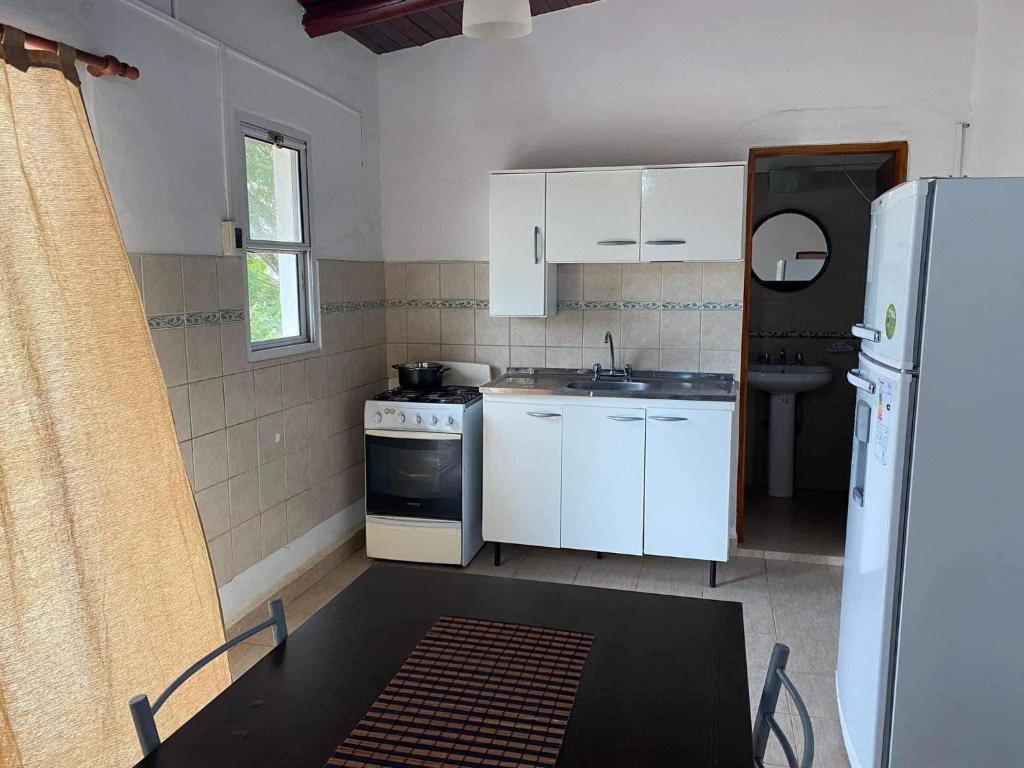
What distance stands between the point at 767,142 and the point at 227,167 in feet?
8.48

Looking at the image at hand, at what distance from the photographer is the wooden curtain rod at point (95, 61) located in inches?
83.4

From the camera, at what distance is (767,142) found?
392 cm

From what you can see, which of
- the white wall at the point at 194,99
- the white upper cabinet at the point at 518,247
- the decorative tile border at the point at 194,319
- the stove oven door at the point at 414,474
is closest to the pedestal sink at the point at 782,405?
the white upper cabinet at the point at 518,247

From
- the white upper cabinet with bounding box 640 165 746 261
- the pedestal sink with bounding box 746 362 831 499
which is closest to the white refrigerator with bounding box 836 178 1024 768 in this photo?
the white upper cabinet with bounding box 640 165 746 261

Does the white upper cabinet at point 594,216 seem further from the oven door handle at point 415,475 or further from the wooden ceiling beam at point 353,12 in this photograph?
the oven door handle at point 415,475

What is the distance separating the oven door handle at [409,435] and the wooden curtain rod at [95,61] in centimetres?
197

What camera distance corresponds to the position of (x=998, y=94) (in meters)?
3.25

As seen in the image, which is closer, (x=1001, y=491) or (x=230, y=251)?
(x=1001, y=491)

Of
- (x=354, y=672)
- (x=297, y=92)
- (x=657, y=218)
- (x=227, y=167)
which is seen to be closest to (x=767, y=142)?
(x=657, y=218)

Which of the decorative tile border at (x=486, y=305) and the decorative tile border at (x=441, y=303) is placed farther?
the decorative tile border at (x=441, y=303)

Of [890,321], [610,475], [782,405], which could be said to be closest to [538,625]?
[890,321]

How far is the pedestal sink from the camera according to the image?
4.95m

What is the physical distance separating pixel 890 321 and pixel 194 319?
231 cm

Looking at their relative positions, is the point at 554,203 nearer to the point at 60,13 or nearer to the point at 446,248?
the point at 446,248
